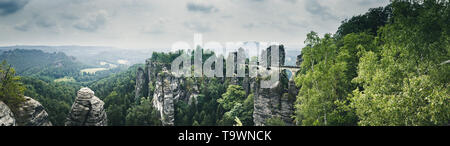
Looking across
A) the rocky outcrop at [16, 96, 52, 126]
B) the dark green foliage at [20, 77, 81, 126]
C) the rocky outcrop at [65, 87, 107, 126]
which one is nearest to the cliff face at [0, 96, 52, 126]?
the rocky outcrop at [16, 96, 52, 126]

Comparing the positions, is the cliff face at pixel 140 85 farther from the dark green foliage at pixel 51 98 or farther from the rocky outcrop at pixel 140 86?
the dark green foliage at pixel 51 98

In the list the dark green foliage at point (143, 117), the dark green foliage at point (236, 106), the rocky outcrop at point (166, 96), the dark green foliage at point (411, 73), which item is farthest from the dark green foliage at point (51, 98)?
the dark green foliage at point (411, 73)

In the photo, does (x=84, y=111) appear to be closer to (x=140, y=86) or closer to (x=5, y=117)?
(x=5, y=117)

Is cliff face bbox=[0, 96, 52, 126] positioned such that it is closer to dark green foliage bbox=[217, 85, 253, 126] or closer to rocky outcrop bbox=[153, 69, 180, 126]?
rocky outcrop bbox=[153, 69, 180, 126]

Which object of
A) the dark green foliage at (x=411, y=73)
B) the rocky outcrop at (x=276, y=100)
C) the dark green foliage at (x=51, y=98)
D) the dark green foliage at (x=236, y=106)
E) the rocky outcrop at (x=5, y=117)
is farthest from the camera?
the dark green foliage at (x=51, y=98)

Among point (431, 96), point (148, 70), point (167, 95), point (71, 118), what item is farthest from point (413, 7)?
point (148, 70)
